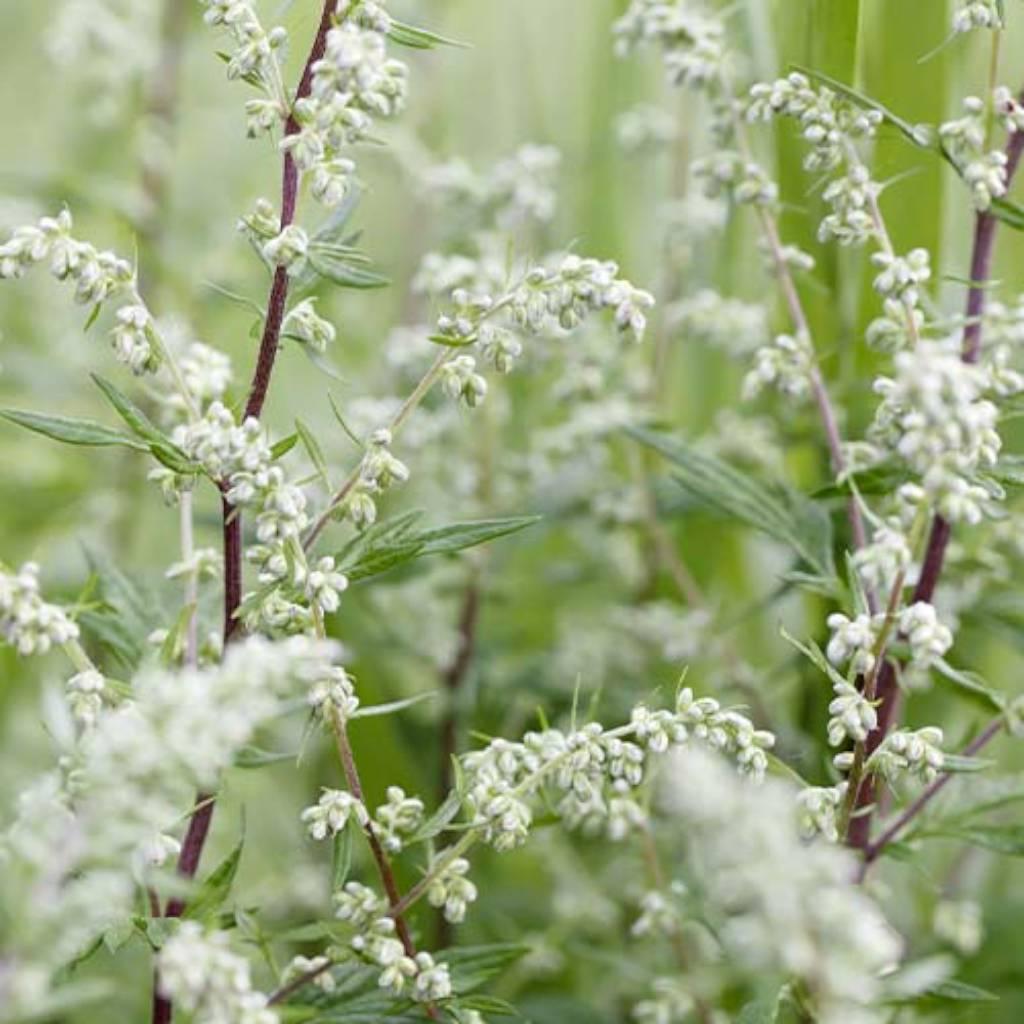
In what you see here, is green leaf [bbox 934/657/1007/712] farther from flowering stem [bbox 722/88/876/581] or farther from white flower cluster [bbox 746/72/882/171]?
white flower cluster [bbox 746/72/882/171]

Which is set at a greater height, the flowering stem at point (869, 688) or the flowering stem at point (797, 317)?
the flowering stem at point (797, 317)

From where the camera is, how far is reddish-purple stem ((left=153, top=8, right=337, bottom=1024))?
0.81 metres

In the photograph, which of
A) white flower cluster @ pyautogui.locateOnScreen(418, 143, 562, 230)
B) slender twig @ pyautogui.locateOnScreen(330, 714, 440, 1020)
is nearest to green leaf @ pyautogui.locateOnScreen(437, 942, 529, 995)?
slender twig @ pyautogui.locateOnScreen(330, 714, 440, 1020)

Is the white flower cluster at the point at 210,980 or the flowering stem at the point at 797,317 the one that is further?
the flowering stem at the point at 797,317

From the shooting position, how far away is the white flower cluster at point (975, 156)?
2.91 ft

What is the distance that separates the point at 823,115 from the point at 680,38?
20 centimetres

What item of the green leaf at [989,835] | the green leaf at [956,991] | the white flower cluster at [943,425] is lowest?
the green leaf at [956,991]

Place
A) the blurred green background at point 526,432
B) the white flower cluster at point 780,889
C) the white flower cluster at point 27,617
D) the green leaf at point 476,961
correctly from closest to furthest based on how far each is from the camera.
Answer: the white flower cluster at point 780,889 < the white flower cluster at point 27,617 < the green leaf at point 476,961 < the blurred green background at point 526,432

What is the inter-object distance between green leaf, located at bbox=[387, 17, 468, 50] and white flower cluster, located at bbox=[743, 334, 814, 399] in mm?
277

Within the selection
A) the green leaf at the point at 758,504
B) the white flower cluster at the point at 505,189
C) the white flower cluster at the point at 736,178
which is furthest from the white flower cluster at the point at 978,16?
the white flower cluster at the point at 505,189

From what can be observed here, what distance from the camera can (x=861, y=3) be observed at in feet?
3.34

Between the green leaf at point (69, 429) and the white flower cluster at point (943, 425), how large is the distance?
1.20 feet

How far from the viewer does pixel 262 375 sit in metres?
0.82

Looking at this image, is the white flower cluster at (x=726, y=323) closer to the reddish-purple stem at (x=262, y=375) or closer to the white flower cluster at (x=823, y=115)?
the white flower cluster at (x=823, y=115)
